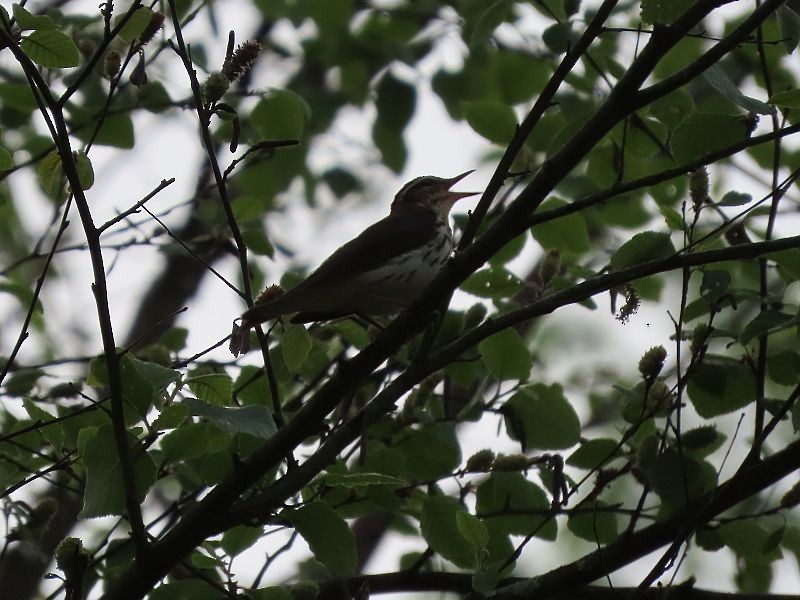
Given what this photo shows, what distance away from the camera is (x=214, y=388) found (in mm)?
3754

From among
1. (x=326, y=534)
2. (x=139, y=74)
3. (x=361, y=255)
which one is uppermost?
(x=361, y=255)

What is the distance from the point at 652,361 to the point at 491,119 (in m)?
1.55

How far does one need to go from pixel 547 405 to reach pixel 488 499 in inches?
17.5

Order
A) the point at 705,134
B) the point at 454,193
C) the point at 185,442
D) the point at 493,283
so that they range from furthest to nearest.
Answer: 1. the point at 454,193
2. the point at 493,283
3. the point at 705,134
4. the point at 185,442

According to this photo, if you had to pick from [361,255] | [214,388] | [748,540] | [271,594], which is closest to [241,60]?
[214,388]

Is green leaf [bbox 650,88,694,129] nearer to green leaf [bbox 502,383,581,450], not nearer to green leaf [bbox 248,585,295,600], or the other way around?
green leaf [bbox 502,383,581,450]

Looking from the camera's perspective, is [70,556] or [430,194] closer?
[70,556]

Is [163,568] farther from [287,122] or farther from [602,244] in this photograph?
[602,244]

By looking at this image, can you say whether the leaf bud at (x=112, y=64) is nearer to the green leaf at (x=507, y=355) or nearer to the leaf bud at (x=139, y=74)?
the leaf bud at (x=139, y=74)

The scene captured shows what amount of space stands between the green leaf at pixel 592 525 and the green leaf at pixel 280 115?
212 centimetres

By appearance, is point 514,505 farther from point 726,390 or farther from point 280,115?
point 280,115

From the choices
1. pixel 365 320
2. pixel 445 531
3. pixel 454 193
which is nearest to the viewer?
pixel 445 531

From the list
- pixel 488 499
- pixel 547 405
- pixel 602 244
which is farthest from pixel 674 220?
pixel 602 244

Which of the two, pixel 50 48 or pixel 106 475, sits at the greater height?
pixel 50 48
